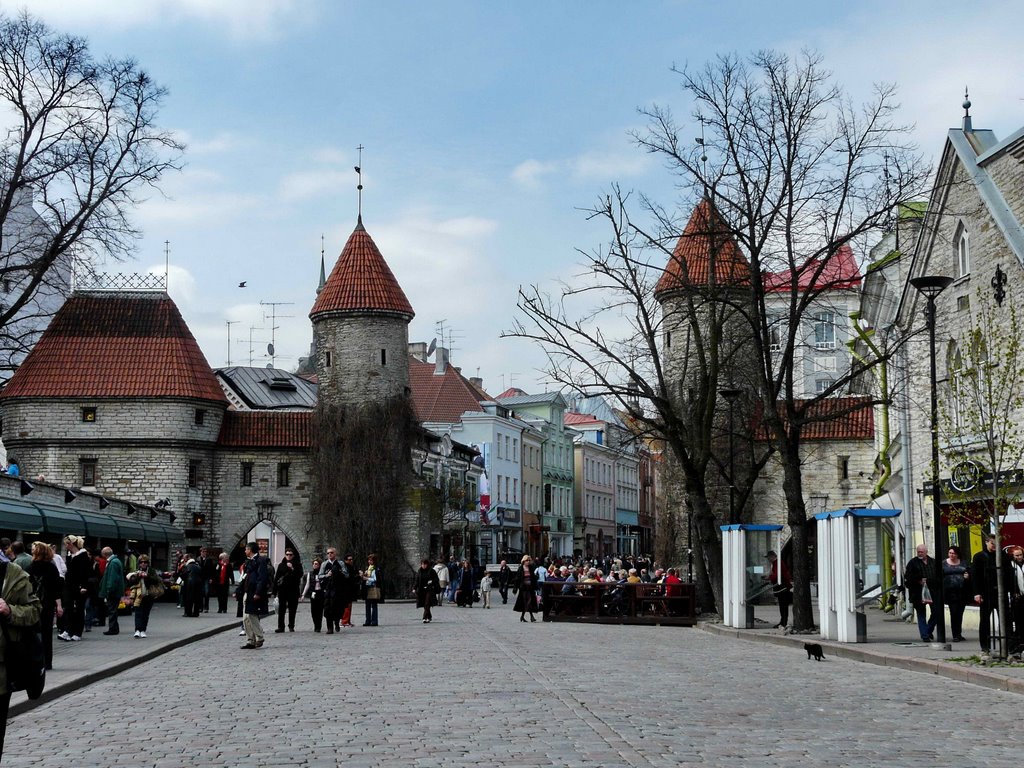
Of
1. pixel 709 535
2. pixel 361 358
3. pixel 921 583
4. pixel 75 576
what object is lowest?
pixel 921 583

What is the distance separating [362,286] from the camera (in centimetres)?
6644

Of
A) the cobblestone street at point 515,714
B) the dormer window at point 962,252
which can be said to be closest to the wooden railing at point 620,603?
the dormer window at point 962,252

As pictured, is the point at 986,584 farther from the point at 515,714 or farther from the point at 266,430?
the point at 266,430

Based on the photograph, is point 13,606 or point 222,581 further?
point 222,581

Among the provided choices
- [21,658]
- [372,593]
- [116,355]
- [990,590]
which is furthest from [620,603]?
[116,355]

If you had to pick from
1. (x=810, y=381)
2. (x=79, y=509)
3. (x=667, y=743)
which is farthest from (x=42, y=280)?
(x=810, y=381)

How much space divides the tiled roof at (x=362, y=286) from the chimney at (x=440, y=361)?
94.6 feet

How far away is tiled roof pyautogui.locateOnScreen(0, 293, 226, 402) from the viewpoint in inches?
2507

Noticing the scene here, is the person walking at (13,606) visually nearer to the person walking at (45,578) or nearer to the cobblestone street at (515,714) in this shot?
the cobblestone street at (515,714)

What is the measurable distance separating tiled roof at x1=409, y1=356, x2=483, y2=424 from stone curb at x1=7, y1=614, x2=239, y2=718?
67641 mm

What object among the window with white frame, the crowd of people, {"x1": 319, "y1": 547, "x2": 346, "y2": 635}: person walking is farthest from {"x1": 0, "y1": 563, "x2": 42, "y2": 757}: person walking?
the window with white frame

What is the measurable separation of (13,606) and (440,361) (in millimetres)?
89637

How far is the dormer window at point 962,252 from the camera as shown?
2972 cm

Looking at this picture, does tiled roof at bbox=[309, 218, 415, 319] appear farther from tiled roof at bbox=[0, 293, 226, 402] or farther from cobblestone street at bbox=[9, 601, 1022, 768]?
cobblestone street at bbox=[9, 601, 1022, 768]
